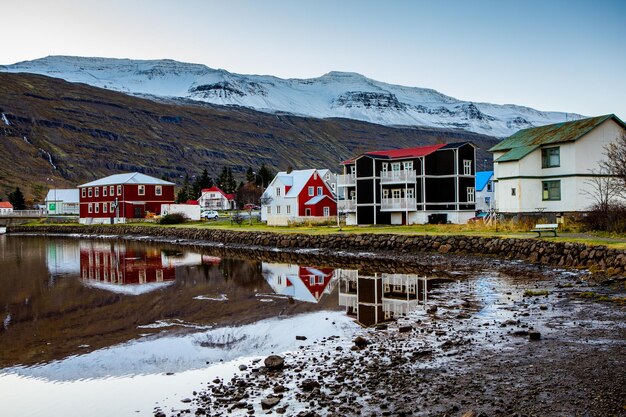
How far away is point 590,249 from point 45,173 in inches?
7293

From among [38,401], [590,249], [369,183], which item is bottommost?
[38,401]

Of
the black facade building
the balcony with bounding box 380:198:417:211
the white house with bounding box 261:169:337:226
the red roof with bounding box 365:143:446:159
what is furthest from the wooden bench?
the white house with bounding box 261:169:337:226

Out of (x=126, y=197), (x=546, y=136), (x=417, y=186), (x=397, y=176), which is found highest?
(x=546, y=136)

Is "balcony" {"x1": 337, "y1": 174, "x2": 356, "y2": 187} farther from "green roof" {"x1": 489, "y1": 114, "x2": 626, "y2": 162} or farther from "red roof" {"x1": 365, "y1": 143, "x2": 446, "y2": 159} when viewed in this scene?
"green roof" {"x1": 489, "y1": 114, "x2": 626, "y2": 162}

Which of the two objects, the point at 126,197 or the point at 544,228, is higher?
the point at 126,197

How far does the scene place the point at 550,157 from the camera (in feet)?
141

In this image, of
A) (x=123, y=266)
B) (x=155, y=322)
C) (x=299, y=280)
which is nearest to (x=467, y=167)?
(x=299, y=280)

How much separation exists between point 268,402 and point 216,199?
124m

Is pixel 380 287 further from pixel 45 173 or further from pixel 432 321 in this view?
pixel 45 173

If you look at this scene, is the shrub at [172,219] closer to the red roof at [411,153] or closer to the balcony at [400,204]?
the red roof at [411,153]

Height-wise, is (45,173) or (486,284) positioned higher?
(45,173)

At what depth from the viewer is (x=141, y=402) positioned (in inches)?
471

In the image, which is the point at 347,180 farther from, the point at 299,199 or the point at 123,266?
the point at 123,266

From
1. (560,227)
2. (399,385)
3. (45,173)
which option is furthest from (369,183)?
(45,173)
